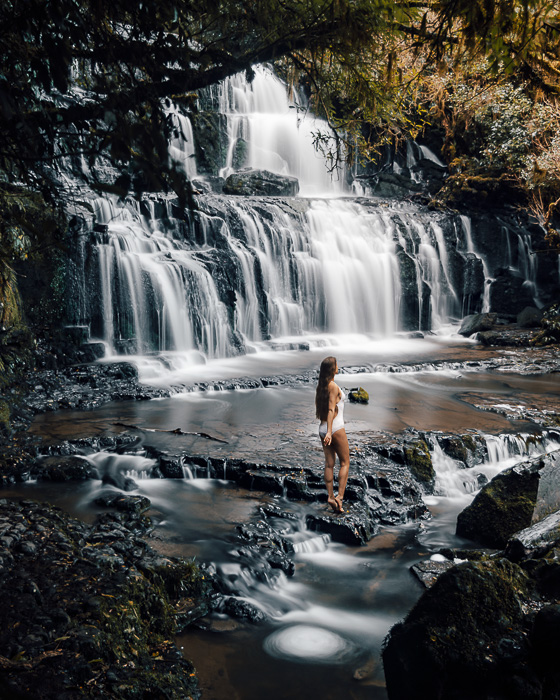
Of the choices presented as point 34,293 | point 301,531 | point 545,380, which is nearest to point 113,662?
point 301,531

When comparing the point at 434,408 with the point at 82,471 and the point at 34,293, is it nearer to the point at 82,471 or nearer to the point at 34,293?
the point at 82,471

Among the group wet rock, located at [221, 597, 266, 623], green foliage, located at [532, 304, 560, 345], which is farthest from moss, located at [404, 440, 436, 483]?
green foliage, located at [532, 304, 560, 345]

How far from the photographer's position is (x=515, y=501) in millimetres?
6344

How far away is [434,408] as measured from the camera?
10664 millimetres

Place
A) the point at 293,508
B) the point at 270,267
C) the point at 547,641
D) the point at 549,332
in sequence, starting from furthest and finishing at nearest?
the point at 270,267 < the point at 549,332 < the point at 293,508 < the point at 547,641

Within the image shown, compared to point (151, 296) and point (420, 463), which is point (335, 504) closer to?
point (420, 463)

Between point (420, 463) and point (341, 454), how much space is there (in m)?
1.96

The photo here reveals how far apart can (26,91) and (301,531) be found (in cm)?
502

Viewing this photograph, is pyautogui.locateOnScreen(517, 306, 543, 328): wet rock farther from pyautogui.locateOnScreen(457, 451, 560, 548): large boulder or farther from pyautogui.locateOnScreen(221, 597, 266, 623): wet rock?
pyautogui.locateOnScreen(221, 597, 266, 623): wet rock

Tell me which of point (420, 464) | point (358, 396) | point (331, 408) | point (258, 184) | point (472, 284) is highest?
point (258, 184)

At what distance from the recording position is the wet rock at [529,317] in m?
19.5

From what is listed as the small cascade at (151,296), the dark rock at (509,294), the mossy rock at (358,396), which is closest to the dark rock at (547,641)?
the mossy rock at (358,396)

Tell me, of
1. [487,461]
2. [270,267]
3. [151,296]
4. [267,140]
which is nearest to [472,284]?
[270,267]

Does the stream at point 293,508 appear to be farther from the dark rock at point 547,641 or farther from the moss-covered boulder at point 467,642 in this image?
the dark rock at point 547,641
